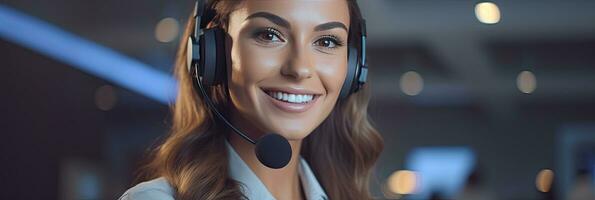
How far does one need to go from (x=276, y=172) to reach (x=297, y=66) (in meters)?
0.21

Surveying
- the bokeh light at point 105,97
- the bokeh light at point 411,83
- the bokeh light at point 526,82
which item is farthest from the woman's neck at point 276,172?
the bokeh light at point 526,82

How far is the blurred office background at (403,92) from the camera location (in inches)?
263

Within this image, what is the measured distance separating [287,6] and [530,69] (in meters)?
9.98

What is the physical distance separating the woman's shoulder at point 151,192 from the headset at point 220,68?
12cm

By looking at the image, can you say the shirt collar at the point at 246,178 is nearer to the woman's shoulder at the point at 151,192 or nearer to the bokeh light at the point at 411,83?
the woman's shoulder at the point at 151,192

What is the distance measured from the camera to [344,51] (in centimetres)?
147

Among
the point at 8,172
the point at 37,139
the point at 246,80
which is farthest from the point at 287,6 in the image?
the point at 37,139

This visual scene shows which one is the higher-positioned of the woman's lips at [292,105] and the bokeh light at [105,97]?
the woman's lips at [292,105]

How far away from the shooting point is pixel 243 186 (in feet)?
4.75

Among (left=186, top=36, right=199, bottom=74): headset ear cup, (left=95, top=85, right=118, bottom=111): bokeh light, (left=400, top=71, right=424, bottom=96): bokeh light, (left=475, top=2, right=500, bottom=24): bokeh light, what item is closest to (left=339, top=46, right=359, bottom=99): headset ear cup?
(left=186, top=36, right=199, bottom=74): headset ear cup

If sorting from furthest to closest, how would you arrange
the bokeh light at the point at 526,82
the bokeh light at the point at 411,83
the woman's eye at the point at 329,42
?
1. the bokeh light at the point at 411,83
2. the bokeh light at the point at 526,82
3. the woman's eye at the point at 329,42

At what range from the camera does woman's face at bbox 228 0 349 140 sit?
4.50 ft

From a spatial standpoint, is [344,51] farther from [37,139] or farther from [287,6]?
[37,139]

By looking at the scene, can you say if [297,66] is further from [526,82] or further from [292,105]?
[526,82]
